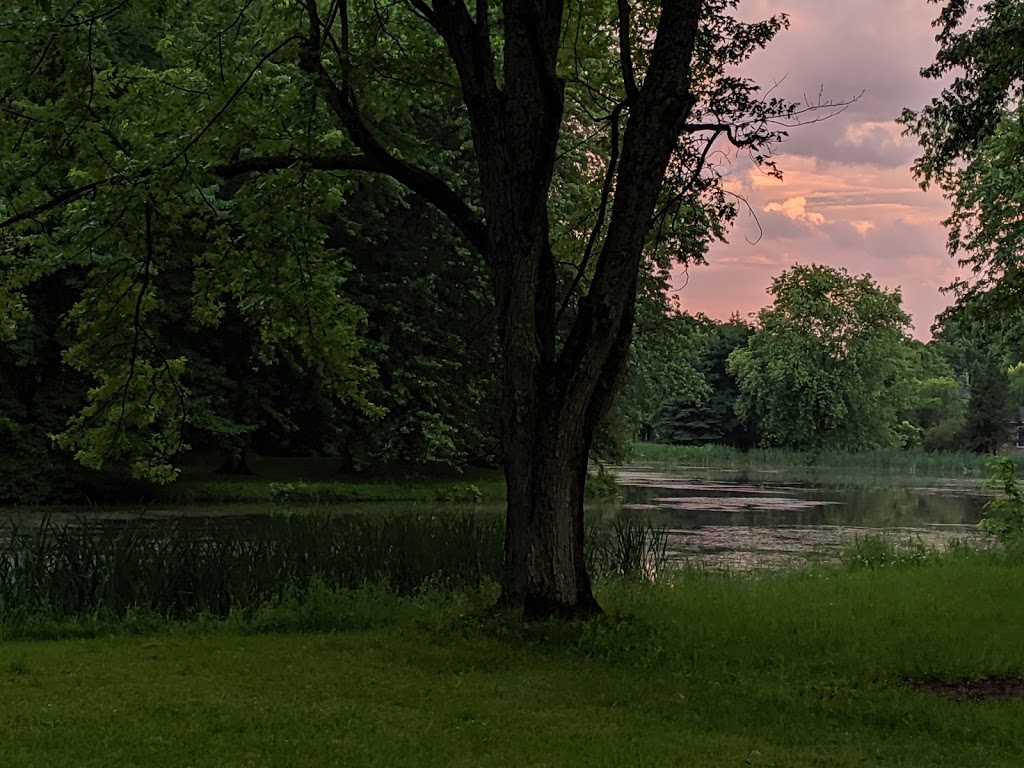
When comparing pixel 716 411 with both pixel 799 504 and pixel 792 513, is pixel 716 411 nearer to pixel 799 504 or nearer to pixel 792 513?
pixel 799 504

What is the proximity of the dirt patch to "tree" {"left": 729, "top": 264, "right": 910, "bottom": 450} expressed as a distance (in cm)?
5412

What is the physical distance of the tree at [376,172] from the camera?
9.09 meters

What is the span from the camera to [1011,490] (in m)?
16.1

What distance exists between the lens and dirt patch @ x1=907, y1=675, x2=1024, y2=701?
23.4 ft

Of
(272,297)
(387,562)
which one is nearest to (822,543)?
(387,562)

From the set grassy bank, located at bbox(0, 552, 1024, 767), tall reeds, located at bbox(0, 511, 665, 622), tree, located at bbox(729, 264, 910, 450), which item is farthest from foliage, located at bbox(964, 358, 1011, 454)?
grassy bank, located at bbox(0, 552, 1024, 767)

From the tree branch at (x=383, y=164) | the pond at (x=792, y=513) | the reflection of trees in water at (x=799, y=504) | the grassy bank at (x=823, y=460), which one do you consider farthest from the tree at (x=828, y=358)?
the tree branch at (x=383, y=164)

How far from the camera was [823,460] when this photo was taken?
56531 mm

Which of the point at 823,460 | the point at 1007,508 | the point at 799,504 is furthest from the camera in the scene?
the point at 823,460

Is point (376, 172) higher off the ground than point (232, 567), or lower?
higher

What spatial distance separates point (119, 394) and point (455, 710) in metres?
6.66

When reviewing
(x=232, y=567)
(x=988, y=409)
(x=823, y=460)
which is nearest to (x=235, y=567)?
(x=232, y=567)

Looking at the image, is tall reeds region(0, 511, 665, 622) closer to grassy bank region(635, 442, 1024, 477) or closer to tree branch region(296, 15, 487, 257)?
tree branch region(296, 15, 487, 257)

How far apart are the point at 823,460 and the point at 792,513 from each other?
31.1 m
